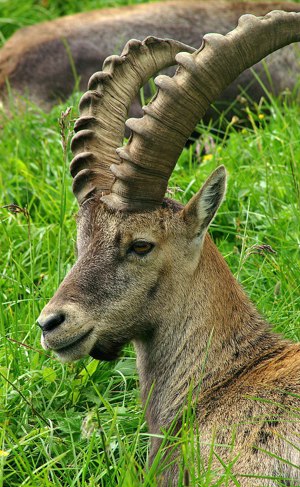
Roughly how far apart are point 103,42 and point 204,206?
19.7 feet

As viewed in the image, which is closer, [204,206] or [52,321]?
[52,321]

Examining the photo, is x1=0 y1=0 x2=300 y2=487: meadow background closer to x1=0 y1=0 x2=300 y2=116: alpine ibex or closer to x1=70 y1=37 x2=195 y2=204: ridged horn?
x1=70 y1=37 x2=195 y2=204: ridged horn

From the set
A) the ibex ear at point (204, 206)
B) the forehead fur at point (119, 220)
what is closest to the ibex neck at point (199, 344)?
the ibex ear at point (204, 206)

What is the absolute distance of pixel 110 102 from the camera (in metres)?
5.75

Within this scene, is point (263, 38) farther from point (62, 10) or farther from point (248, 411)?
point (62, 10)

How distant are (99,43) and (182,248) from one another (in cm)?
605

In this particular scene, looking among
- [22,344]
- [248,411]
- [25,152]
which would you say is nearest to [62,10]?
[25,152]

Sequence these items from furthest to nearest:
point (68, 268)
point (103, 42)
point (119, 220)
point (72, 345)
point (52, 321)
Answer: point (103, 42) < point (68, 268) < point (119, 220) < point (72, 345) < point (52, 321)

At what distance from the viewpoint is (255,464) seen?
468 cm

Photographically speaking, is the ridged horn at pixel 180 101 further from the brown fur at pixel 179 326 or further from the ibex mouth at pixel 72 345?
the ibex mouth at pixel 72 345

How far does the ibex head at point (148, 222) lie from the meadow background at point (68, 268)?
0.41 m

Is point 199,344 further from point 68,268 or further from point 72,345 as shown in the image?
point 68,268

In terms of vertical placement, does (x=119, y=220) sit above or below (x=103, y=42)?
above

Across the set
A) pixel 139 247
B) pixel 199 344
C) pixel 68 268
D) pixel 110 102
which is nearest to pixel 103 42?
pixel 68 268
